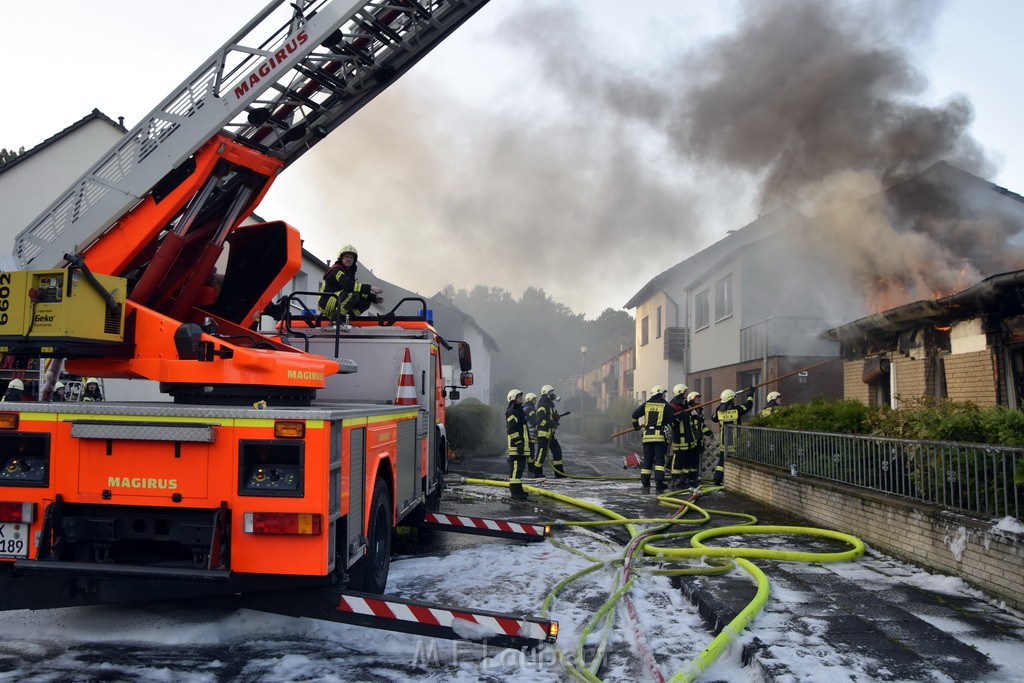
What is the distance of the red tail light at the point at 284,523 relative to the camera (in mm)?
3965

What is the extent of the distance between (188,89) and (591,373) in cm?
6533

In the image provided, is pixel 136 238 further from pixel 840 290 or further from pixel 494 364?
pixel 494 364

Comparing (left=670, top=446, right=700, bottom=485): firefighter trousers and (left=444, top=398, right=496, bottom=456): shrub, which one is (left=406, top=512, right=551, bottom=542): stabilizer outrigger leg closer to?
(left=670, top=446, right=700, bottom=485): firefighter trousers

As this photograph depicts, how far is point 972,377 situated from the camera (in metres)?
9.86

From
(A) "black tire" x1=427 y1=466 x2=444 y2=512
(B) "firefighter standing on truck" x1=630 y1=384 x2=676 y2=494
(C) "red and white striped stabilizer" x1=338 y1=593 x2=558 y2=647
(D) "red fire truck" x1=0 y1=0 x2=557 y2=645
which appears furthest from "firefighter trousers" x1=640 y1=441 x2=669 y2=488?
(C) "red and white striped stabilizer" x1=338 y1=593 x2=558 y2=647

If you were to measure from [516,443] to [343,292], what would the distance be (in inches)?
195

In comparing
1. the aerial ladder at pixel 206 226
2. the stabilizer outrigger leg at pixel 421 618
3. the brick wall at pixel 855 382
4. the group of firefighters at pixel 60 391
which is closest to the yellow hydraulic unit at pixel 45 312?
the aerial ladder at pixel 206 226

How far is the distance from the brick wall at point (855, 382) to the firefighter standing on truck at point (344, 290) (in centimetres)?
916

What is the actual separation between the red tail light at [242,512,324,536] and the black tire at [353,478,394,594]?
2.96 feet

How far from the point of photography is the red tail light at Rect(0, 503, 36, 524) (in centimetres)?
412

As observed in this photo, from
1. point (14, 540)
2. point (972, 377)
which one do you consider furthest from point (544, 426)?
point (14, 540)

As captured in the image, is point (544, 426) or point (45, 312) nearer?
point (45, 312)

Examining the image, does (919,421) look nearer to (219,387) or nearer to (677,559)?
(677,559)

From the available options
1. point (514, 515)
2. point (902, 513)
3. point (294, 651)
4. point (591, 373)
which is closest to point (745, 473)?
point (514, 515)
